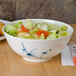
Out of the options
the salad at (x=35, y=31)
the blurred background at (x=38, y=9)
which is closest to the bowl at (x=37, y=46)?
the salad at (x=35, y=31)

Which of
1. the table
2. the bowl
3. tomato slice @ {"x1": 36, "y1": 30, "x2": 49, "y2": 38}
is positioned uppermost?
tomato slice @ {"x1": 36, "y1": 30, "x2": 49, "y2": 38}

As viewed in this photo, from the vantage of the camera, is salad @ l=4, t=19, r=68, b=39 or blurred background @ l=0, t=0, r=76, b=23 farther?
blurred background @ l=0, t=0, r=76, b=23

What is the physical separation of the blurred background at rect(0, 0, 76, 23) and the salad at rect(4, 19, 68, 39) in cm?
59

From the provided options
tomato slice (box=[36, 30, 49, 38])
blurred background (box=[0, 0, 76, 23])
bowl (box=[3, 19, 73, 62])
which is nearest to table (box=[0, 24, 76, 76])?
bowl (box=[3, 19, 73, 62])

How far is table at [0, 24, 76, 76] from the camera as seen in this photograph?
0.90 meters

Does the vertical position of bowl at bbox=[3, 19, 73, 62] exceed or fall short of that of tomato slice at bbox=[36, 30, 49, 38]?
it falls short

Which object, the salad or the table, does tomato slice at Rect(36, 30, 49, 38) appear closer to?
the salad

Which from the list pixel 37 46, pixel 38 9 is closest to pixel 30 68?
pixel 37 46

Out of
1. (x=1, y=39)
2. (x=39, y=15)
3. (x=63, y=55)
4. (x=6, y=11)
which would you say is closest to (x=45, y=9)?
(x=39, y=15)

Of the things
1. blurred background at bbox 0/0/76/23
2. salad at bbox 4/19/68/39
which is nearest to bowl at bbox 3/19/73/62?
salad at bbox 4/19/68/39

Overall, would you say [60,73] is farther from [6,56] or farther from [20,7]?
[20,7]

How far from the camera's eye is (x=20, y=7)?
1646mm

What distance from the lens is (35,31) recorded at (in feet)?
3.19

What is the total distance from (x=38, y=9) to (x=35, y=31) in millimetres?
735
